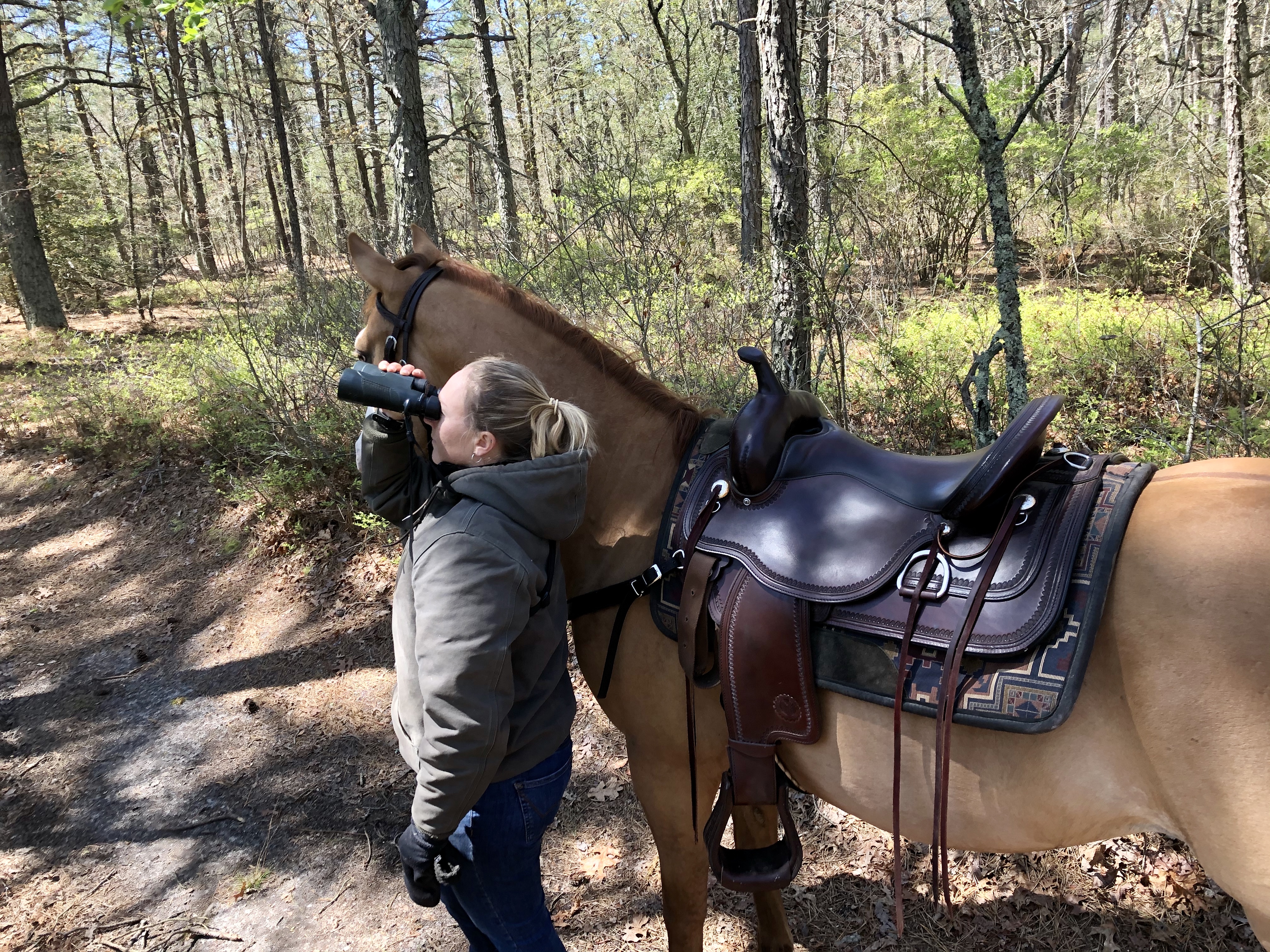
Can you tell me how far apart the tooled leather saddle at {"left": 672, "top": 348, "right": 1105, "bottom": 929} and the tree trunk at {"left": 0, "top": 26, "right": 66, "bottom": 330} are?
13.6 meters

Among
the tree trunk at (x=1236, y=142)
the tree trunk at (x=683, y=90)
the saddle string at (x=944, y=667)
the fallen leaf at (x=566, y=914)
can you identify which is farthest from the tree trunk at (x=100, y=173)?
the tree trunk at (x=1236, y=142)

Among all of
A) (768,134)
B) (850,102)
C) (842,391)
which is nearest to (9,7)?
(850,102)

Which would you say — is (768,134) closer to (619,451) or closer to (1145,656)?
(619,451)

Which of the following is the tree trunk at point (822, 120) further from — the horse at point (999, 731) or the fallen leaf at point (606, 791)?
the fallen leaf at point (606, 791)

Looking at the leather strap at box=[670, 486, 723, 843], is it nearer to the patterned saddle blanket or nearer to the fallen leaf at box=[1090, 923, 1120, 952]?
the patterned saddle blanket

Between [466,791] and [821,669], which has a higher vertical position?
[821,669]

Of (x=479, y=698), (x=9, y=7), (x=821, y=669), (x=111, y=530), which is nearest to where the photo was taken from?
(x=479, y=698)

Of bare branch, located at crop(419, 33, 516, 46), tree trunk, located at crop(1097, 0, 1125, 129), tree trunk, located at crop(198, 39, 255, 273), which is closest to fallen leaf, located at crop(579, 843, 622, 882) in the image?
tree trunk, located at crop(1097, 0, 1125, 129)

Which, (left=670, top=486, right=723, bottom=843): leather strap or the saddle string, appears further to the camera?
(left=670, top=486, right=723, bottom=843): leather strap

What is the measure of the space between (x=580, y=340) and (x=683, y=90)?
1421 cm

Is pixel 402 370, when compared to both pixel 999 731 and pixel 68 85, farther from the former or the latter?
pixel 68 85

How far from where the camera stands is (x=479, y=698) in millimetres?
1454

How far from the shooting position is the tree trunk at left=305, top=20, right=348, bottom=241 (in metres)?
8.34

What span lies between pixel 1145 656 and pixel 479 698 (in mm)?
1307
